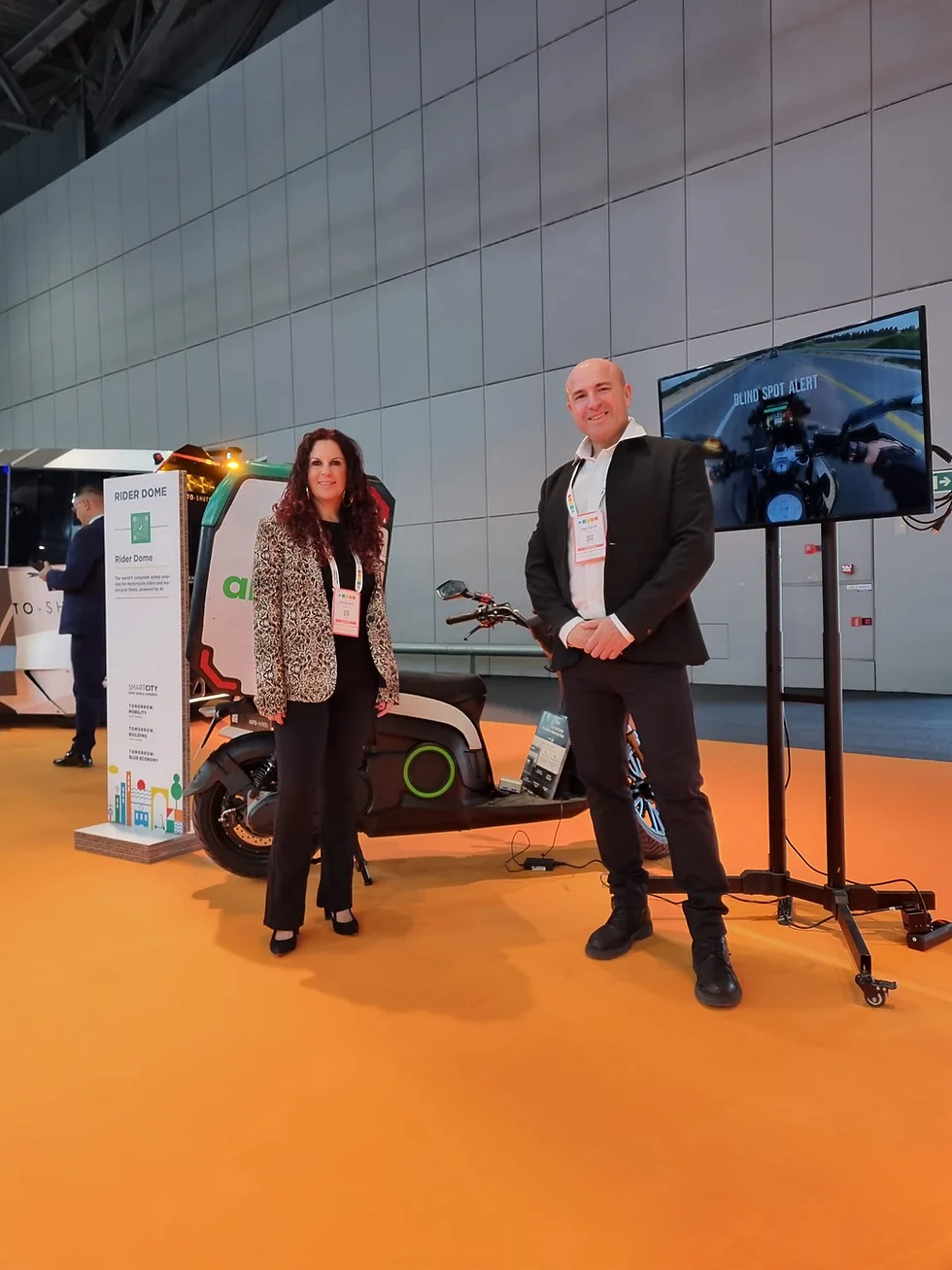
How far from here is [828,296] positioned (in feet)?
25.0

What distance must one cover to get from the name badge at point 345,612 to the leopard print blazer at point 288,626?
0.11 ft

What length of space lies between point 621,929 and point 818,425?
60.2 inches

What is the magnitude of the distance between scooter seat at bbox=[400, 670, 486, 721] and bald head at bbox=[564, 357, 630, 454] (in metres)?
1.24

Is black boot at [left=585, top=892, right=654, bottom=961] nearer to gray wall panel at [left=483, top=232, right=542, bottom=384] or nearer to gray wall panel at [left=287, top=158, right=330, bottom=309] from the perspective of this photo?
gray wall panel at [left=483, top=232, right=542, bottom=384]

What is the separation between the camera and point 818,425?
8.04 feet

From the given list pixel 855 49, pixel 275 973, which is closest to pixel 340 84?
pixel 855 49

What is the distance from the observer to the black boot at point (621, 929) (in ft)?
8.09

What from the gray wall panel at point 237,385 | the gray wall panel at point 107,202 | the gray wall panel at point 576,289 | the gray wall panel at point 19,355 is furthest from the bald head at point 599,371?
the gray wall panel at point 19,355

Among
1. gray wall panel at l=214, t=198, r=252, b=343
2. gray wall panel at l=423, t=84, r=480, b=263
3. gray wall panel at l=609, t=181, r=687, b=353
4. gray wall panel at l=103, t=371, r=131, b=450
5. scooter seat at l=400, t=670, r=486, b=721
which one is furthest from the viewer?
gray wall panel at l=103, t=371, r=131, b=450

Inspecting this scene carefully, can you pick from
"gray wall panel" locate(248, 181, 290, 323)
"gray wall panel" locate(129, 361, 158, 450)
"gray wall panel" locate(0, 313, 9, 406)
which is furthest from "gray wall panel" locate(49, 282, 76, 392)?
"gray wall panel" locate(248, 181, 290, 323)

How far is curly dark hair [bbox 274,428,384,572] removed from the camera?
2523mm

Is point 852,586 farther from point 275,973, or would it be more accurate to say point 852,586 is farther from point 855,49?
point 275,973

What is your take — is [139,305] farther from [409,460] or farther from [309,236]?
[409,460]

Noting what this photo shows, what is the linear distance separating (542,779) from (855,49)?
7.33 m
